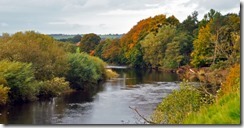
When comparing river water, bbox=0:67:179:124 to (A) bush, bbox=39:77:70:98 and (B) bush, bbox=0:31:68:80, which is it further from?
(B) bush, bbox=0:31:68:80

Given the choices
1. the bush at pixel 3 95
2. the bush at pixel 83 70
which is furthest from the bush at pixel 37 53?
the bush at pixel 3 95

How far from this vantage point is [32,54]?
66.5 feet

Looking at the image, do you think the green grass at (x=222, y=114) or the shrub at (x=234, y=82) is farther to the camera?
the shrub at (x=234, y=82)

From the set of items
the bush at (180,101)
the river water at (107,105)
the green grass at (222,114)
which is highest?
the green grass at (222,114)

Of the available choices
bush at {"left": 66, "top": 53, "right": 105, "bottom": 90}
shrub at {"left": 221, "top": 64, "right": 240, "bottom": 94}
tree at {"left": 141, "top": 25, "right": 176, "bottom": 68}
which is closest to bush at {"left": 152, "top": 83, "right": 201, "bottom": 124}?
shrub at {"left": 221, "top": 64, "right": 240, "bottom": 94}

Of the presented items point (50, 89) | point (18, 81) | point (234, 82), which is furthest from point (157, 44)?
point (234, 82)

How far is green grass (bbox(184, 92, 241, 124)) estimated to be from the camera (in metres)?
4.16

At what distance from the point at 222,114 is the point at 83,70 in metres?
19.1

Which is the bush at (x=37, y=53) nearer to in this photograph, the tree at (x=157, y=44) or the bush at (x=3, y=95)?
the bush at (x=3, y=95)

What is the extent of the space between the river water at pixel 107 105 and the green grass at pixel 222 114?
17.7 ft

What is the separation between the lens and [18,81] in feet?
59.1

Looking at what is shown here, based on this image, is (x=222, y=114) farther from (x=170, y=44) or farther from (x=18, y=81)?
(x=170, y=44)

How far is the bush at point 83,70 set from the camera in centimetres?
2208

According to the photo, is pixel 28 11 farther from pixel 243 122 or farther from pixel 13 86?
pixel 13 86
